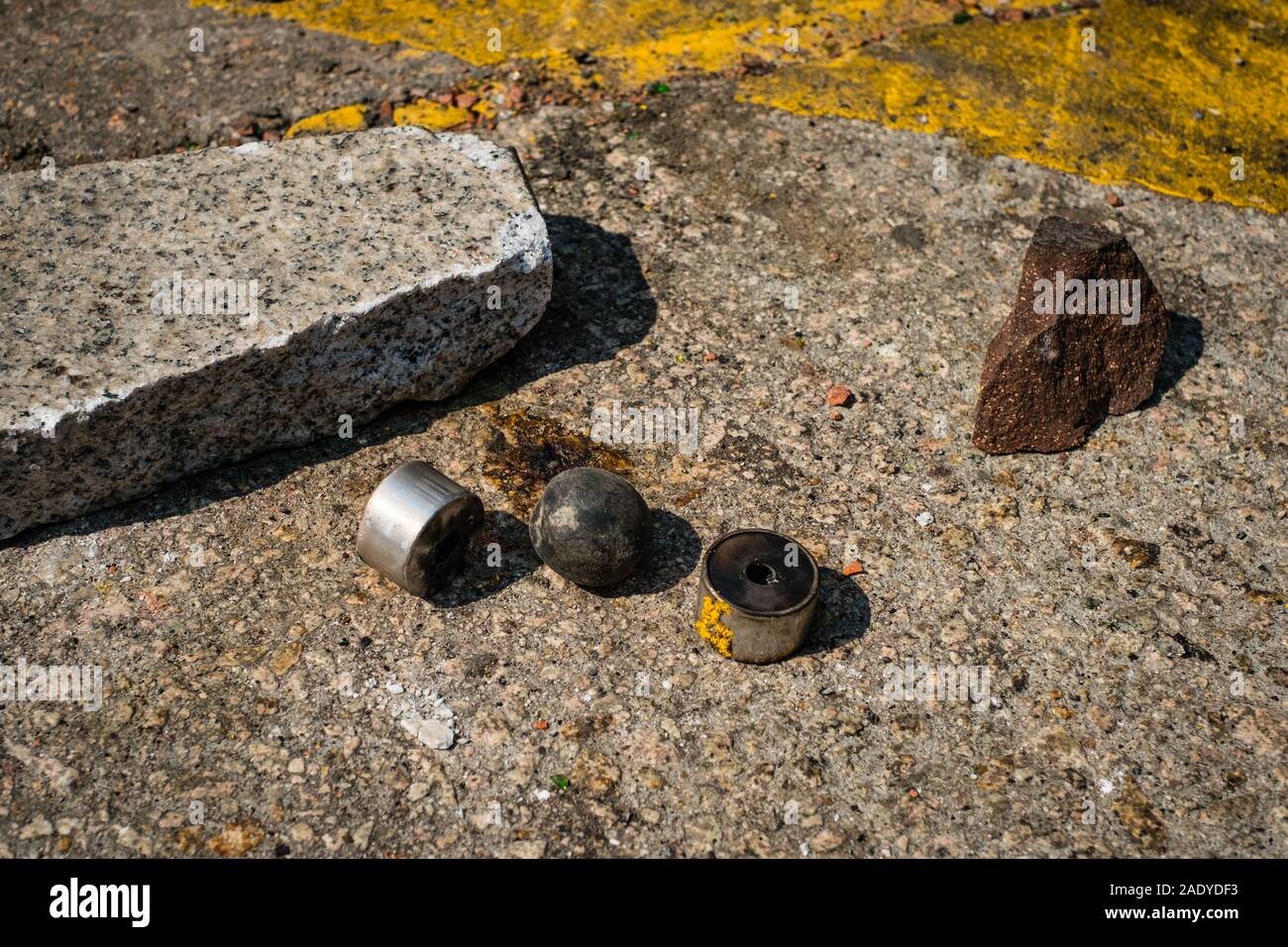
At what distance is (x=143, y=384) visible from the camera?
156 inches

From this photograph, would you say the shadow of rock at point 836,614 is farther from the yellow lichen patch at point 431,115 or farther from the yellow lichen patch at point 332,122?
the yellow lichen patch at point 332,122

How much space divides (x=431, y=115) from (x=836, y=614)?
12.1 feet

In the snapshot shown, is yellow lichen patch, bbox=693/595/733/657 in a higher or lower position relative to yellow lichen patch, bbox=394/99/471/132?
lower

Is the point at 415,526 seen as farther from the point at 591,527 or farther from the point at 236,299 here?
the point at 236,299

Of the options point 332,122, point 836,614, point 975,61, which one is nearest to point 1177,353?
point 836,614

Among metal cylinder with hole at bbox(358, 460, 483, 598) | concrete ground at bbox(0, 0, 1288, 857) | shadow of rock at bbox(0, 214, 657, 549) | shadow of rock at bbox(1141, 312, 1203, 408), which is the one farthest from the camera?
shadow of rock at bbox(1141, 312, 1203, 408)

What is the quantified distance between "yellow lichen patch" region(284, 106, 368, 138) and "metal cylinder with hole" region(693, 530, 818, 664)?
3431 mm

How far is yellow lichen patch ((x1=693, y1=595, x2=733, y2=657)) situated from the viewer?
3828mm

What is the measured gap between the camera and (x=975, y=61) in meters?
6.55

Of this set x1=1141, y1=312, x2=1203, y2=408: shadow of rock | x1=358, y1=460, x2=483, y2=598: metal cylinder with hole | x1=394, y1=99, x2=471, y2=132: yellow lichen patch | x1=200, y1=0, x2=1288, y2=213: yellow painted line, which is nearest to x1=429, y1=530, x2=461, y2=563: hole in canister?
x1=358, y1=460, x2=483, y2=598: metal cylinder with hole

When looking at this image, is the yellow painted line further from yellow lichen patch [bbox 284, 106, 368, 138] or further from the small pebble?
the small pebble

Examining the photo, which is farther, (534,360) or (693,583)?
(534,360)
